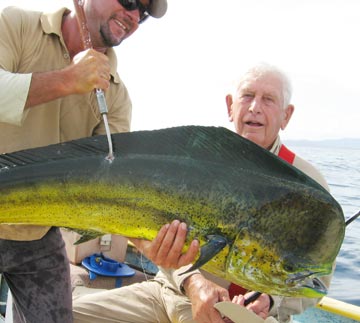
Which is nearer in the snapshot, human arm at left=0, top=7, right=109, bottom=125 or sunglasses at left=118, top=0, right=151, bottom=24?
human arm at left=0, top=7, right=109, bottom=125

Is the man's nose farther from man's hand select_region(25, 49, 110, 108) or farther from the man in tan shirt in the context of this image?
man's hand select_region(25, 49, 110, 108)

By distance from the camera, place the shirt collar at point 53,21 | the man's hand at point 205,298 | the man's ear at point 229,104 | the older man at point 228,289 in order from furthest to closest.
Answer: the man's ear at point 229,104 < the shirt collar at point 53,21 < the older man at point 228,289 < the man's hand at point 205,298

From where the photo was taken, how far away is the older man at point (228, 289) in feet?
9.78

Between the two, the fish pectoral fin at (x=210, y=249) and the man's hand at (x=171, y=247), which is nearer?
the fish pectoral fin at (x=210, y=249)

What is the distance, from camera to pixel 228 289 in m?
3.19

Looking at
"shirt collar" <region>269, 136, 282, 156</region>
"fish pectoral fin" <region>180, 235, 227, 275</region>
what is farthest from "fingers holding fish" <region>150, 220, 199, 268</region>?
"shirt collar" <region>269, 136, 282, 156</region>

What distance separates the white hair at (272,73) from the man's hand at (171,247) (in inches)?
58.6

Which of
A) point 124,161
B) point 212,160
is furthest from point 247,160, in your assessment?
point 124,161

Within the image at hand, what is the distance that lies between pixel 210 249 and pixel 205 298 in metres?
1.02

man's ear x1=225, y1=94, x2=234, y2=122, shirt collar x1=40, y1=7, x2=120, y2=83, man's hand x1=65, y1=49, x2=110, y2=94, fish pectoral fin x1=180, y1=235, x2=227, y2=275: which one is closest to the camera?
fish pectoral fin x1=180, y1=235, x2=227, y2=275

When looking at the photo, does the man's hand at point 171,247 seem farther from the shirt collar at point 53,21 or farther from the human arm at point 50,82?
the shirt collar at point 53,21

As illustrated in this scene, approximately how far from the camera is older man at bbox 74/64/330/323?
9.78 feet

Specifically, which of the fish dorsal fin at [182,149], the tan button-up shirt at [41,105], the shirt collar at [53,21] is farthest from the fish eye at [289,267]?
the shirt collar at [53,21]

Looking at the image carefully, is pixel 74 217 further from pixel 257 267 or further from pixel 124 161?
pixel 257 267
